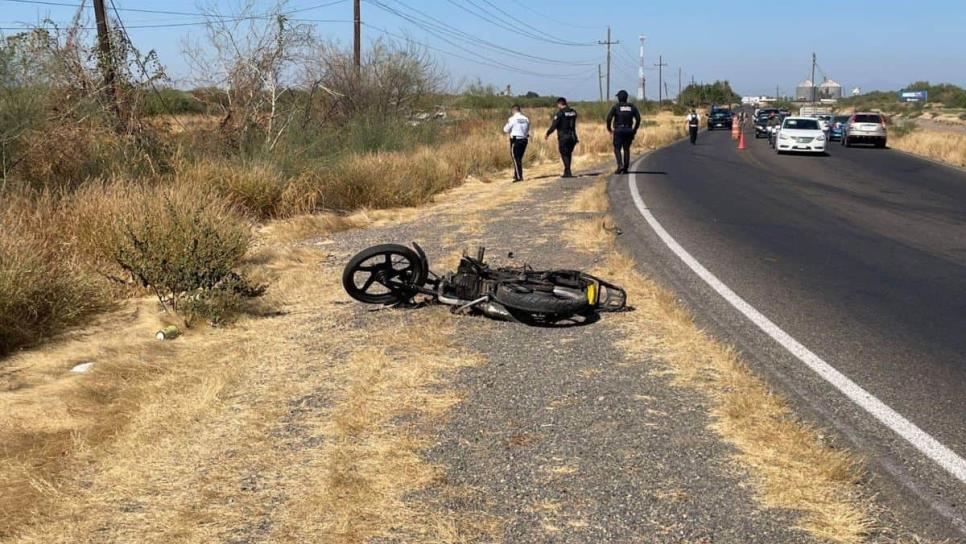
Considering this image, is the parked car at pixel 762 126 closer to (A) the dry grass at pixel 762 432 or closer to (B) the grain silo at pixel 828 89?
(A) the dry grass at pixel 762 432

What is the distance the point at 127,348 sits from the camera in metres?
6.20

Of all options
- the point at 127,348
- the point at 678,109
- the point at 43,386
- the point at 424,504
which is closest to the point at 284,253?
the point at 127,348

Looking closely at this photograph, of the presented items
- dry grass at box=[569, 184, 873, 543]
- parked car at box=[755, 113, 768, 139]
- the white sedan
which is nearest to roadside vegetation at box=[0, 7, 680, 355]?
dry grass at box=[569, 184, 873, 543]

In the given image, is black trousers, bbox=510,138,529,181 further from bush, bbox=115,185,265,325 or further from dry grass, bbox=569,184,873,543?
dry grass, bbox=569,184,873,543

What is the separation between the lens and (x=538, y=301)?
6348 mm

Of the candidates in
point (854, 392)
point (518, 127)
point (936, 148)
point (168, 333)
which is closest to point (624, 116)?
point (518, 127)

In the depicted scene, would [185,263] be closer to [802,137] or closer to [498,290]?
[498,290]

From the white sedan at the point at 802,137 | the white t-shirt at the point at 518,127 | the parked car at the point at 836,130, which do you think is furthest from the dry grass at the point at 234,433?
the parked car at the point at 836,130

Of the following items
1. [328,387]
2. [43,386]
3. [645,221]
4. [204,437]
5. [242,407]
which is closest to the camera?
[204,437]

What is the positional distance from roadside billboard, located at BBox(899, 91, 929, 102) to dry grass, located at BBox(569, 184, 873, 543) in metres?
135

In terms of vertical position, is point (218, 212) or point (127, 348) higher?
point (218, 212)

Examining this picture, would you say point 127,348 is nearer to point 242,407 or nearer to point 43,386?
point 43,386

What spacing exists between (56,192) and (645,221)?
294 inches

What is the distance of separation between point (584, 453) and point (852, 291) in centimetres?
471
